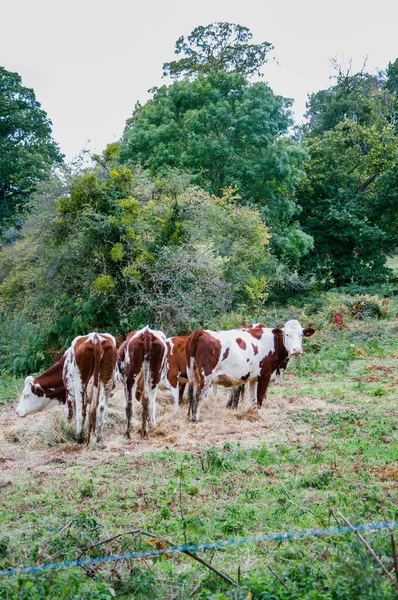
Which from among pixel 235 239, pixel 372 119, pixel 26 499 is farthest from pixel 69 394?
pixel 372 119

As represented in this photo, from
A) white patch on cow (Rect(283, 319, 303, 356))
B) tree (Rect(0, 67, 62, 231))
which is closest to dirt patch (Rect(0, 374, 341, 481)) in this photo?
white patch on cow (Rect(283, 319, 303, 356))

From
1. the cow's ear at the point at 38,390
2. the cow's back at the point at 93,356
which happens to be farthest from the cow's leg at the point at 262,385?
the cow's ear at the point at 38,390

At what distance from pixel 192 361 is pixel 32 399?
8.98 ft

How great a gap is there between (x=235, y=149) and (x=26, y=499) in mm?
23273

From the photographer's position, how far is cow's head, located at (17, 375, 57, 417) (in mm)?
10219

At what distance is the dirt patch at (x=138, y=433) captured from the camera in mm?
8195

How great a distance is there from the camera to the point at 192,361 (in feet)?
34.6

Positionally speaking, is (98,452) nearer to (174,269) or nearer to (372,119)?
(174,269)

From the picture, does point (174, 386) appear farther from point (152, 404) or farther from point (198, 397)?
point (152, 404)

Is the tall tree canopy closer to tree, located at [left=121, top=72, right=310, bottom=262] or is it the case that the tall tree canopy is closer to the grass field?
tree, located at [left=121, top=72, right=310, bottom=262]

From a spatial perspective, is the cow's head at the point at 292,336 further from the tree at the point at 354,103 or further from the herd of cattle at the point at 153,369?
the tree at the point at 354,103

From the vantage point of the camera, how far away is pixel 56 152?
3894 cm

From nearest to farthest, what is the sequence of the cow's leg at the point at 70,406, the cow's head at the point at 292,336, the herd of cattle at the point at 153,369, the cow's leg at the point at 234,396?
the herd of cattle at the point at 153,369 < the cow's leg at the point at 70,406 < the cow's head at the point at 292,336 < the cow's leg at the point at 234,396

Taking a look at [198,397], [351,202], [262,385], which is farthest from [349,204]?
[198,397]
